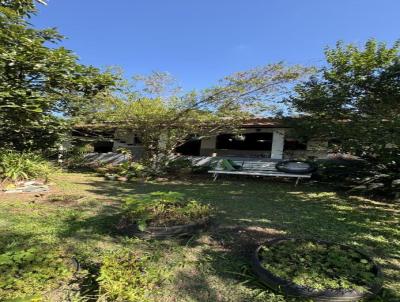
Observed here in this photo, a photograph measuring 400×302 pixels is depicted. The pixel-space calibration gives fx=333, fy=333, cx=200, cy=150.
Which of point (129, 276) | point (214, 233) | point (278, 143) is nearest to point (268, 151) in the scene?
point (278, 143)

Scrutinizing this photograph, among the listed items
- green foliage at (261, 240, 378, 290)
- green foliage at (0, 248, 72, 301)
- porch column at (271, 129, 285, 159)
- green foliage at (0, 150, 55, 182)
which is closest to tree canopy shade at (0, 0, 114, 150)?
green foliage at (0, 248, 72, 301)

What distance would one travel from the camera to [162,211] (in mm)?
5246

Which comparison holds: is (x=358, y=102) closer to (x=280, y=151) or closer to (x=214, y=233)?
(x=280, y=151)

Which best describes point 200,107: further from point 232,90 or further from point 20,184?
point 20,184

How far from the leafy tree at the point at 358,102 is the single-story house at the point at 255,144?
2.16 m

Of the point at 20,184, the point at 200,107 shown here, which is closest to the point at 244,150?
the point at 200,107

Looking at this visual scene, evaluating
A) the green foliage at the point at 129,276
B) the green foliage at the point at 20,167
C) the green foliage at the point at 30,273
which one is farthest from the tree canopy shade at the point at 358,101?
the green foliage at the point at 20,167

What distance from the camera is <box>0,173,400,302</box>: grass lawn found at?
3596mm

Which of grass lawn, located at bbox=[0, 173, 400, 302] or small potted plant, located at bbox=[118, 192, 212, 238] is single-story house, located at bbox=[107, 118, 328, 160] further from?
small potted plant, located at bbox=[118, 192, 212, 238]

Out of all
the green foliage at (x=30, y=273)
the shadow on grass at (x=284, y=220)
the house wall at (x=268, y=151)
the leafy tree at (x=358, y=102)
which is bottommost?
the green foliage at (x=30, y=273)

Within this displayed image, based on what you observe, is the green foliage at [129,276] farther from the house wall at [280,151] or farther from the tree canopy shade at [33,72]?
the house wall at [280,151]

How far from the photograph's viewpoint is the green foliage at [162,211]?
5.02m

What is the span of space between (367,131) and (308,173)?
3.10 meters

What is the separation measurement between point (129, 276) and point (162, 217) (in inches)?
Answer: 65.4
